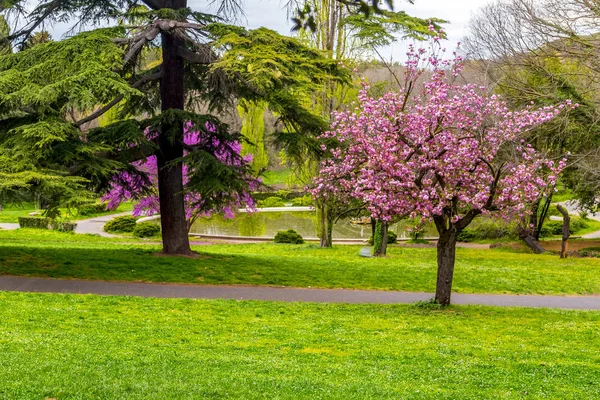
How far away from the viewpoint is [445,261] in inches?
537

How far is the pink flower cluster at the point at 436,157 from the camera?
12.4 meters

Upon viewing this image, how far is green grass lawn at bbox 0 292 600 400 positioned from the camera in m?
6.81

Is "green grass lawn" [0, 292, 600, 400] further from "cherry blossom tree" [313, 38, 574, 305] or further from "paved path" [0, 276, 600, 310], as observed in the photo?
"cherry blossom tree" [313, 38, 574, 305]

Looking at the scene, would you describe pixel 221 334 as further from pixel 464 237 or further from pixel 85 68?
pixel 464 237

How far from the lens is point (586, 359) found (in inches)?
357

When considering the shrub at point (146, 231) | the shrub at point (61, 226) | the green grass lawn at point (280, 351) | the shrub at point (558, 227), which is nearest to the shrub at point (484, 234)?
the shrub at point (558, 227)

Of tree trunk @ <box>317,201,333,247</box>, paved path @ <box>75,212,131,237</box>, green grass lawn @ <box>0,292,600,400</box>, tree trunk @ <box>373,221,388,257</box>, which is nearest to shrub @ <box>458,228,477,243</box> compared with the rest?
tree trunk @ <box>317,201,333,247</box>

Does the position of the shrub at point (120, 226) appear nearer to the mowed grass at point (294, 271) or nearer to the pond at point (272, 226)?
the pond at point (272, 226)

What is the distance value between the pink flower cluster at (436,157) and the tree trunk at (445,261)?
22.4 inches

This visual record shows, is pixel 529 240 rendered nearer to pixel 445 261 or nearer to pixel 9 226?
pixel 445 261

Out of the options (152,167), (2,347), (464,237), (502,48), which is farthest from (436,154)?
(464,237)

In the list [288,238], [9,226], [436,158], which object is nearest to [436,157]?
[436,158]

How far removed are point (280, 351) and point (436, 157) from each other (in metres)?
5.36

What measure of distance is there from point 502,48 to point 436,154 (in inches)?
713
